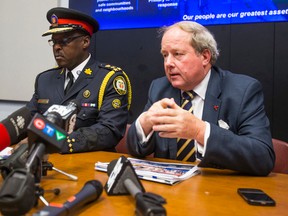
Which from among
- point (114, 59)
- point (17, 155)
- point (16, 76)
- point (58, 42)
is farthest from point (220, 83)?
point (16, 76)

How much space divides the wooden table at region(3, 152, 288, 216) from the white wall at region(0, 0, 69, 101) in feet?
7.12

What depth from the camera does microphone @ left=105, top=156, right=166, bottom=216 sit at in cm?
67

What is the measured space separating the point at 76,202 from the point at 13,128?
275 mm

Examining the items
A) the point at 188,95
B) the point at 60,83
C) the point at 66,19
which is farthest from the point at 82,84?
the point at 188,95

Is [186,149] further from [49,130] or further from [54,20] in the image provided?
[54,20]

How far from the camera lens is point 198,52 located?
1553mm

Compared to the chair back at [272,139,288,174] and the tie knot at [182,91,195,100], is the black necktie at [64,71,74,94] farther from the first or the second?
the chair back at [272,139,288,174]

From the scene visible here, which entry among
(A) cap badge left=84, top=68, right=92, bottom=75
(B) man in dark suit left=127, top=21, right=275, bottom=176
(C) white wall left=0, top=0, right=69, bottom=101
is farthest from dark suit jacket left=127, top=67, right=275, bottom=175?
(C) white wall left=0, top=0, right=69, bottom=101

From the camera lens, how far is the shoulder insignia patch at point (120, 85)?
81.3 inches

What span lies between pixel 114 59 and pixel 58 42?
30.6 inches

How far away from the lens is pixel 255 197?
2.99 feet

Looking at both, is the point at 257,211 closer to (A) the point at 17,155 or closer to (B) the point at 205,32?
(A) the point at 17,155

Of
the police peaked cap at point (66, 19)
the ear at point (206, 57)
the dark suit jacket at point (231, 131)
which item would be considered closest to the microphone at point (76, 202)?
the dark suit jacket at point (231, 131)

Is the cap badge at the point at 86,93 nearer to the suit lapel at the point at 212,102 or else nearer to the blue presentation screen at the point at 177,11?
the suit lapel at the point at 212,102
